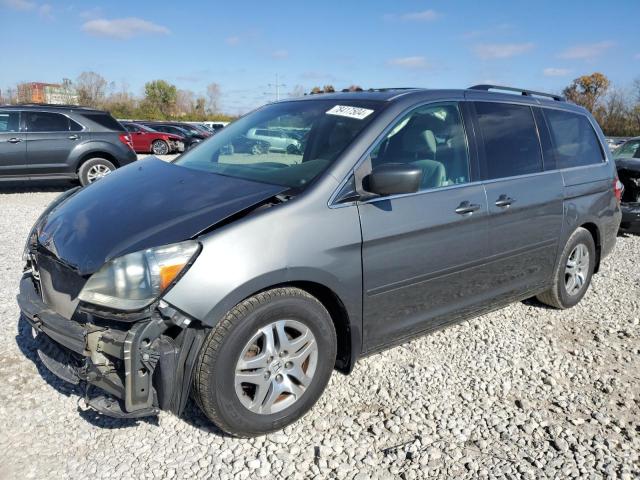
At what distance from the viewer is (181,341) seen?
2.40 meters

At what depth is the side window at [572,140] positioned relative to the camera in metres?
4.31

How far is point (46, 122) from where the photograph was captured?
10.2m

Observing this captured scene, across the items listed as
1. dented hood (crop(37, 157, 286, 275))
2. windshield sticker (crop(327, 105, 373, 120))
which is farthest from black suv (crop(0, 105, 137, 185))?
windshield sticker (crop(327, 105, 373, 120))

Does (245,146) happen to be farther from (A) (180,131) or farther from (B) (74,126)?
(A) (180,131)

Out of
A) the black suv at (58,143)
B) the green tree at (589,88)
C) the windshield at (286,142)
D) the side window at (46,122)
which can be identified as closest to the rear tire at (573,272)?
the windshield at (286,142)

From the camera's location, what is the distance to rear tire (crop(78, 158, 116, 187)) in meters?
10.4

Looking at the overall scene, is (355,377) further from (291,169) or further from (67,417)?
(67,417)

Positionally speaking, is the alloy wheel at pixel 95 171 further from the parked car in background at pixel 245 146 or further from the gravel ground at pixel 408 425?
the parked car in background at pixel 245 146

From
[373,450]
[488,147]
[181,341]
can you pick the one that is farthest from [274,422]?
[488,147]

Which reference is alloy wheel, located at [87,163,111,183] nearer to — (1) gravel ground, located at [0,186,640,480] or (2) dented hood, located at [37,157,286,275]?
(1) gravel ground, located at [0,186,640,480]

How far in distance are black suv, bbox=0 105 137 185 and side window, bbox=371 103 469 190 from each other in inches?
340

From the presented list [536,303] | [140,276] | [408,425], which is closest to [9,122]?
[140,276]

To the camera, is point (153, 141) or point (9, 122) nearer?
point (9, 122)

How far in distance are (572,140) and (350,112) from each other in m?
2.31
